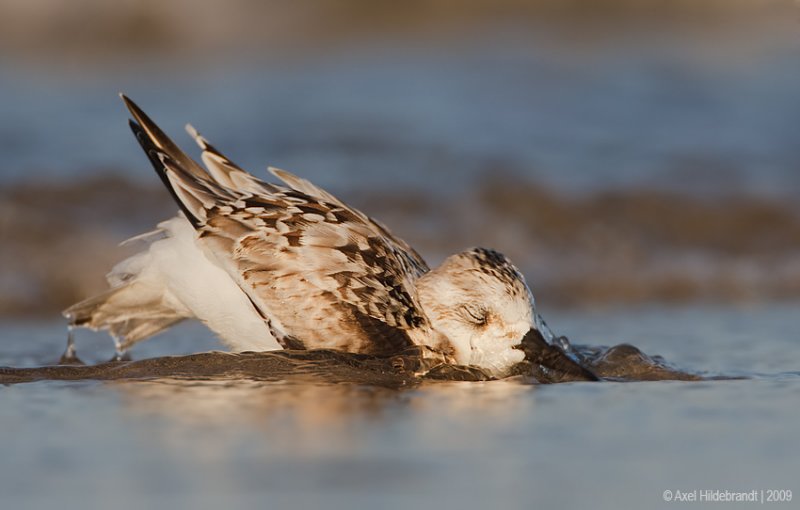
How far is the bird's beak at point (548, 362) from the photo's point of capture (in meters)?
6.00

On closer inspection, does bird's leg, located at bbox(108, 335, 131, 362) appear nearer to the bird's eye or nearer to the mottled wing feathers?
the mottled wing feathers

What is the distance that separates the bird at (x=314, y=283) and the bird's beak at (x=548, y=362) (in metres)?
0.04

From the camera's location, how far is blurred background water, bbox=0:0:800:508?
183 inches

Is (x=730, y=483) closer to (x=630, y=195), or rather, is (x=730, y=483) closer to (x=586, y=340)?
(x=586, y=340)

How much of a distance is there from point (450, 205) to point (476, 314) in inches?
177

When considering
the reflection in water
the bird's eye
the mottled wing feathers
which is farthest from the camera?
the bird's eye

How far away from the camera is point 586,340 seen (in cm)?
749

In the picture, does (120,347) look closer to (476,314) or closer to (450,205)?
(476,314)

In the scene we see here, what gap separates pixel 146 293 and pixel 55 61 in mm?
8635

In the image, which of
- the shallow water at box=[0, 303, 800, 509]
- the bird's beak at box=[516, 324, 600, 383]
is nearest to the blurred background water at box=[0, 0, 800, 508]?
the shallow water at box=[0, 303, 800, 509]

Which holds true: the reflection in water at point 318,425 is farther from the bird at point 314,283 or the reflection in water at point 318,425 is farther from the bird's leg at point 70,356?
the bird's leg at point 70,356

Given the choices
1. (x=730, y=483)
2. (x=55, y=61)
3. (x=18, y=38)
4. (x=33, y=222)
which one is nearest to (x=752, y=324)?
(x=730, y=483)
